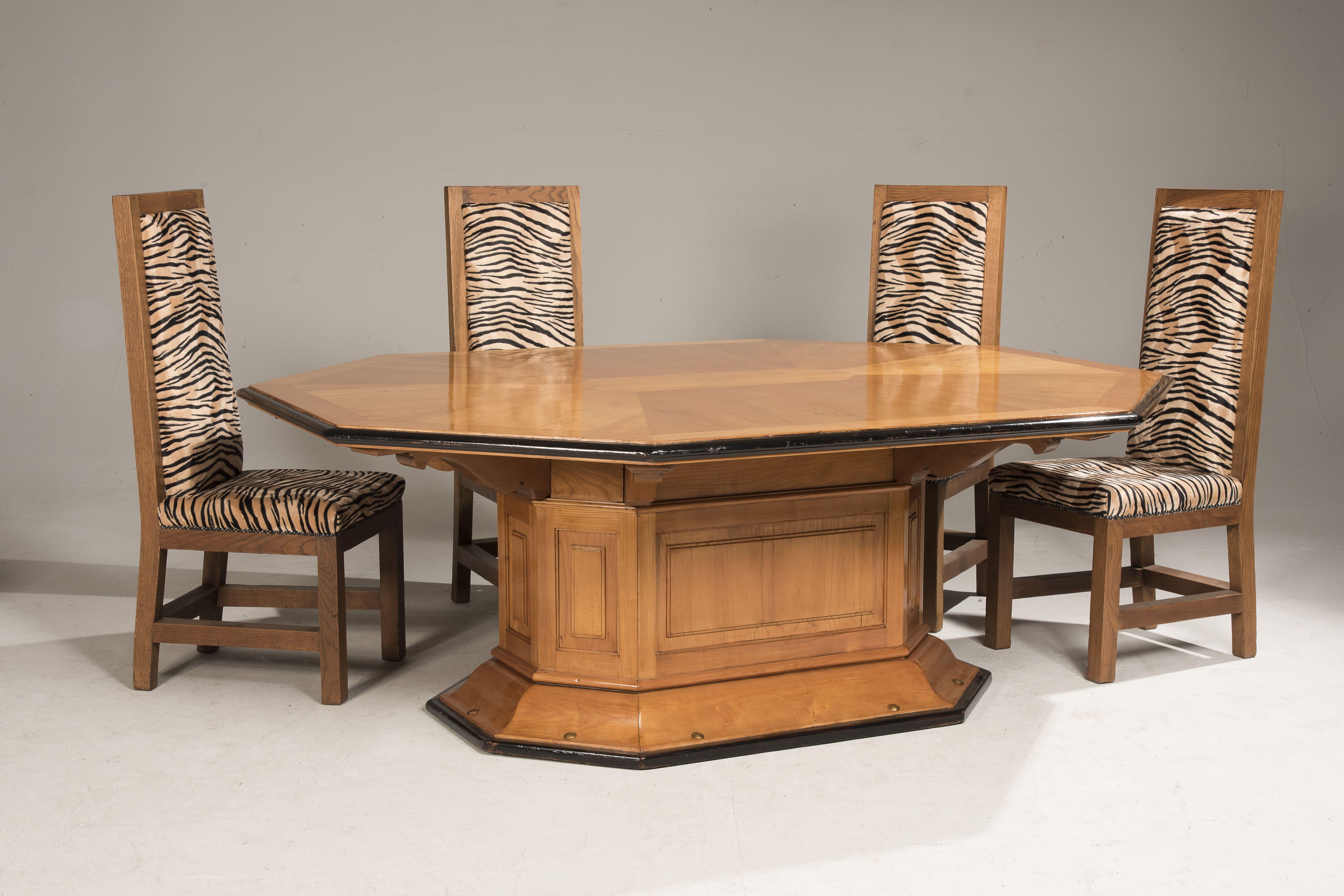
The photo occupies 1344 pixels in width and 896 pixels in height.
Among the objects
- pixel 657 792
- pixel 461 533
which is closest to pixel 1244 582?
pixel 657 792

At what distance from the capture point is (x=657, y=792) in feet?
7.90

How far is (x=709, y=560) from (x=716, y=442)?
0.59 metres

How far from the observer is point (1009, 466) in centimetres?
325

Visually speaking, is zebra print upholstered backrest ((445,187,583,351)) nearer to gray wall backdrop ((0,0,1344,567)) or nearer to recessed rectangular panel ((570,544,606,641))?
gray wall backdrop ((0,0,1344,567))

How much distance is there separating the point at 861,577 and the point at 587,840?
3.05ft

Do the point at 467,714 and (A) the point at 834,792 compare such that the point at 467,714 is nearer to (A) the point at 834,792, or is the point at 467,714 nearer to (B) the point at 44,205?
(A) the point at 834,792

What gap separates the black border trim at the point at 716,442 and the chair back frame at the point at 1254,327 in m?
1.00

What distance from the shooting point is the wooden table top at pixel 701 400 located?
2.17 metres

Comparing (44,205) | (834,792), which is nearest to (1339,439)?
(834,792)

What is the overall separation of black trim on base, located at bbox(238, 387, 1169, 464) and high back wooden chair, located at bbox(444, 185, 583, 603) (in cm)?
143

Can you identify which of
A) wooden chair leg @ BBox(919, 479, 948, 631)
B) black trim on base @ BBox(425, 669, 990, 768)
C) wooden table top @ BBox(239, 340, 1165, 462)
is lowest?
black trim on base @ BBox(425, 669, 990, 768)

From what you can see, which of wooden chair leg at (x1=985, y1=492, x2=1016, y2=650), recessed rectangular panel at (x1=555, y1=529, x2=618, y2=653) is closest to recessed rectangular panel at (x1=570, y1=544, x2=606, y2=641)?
recessed rectangular panel at (x1=555, y1=529, x2=618, y2=653)

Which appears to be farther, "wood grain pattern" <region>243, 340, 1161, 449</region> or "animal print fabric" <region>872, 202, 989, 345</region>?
"animal print fabric" <region>872, 202, 989, 345</region>

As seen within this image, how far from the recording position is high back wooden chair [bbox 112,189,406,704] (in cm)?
285
